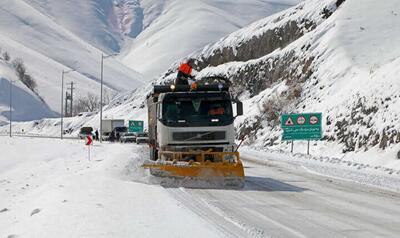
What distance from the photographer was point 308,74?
1949 inches

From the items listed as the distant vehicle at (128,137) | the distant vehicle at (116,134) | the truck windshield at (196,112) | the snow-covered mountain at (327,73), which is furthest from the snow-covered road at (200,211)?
the distant vehicle at (116,134)

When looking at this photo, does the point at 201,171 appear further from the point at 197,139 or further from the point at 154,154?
the point at 154,154

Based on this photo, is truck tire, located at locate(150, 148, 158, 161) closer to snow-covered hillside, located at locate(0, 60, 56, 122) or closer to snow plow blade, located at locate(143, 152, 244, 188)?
snow plow blade, located at locate(143, 152, 244, 188)

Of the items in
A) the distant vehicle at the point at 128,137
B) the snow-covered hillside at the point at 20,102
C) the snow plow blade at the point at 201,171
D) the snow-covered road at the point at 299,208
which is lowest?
the snow-covered road at the point at 299,208

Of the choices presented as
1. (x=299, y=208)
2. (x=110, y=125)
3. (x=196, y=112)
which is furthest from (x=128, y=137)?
(x=299, y=208)

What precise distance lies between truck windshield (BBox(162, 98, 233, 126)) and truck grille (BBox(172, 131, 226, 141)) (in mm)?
273

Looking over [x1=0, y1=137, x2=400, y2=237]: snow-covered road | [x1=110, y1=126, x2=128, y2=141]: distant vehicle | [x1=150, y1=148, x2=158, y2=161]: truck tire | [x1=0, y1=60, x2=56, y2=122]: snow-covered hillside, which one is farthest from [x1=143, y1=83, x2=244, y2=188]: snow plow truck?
[x1=0, y1=60, x2=56, y2=122]: snow-covered hillside

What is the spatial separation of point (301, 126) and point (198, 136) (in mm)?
16361

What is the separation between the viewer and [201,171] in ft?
57.6

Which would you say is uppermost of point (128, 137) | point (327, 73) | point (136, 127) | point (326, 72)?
point (326, 72)

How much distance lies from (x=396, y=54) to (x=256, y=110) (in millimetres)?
13598

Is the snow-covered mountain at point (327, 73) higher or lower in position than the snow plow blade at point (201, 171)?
higher

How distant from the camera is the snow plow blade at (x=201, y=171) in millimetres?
17359

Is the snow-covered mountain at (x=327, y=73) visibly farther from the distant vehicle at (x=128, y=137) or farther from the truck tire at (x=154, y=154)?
the distant vehicle at (x=128, y=137)
